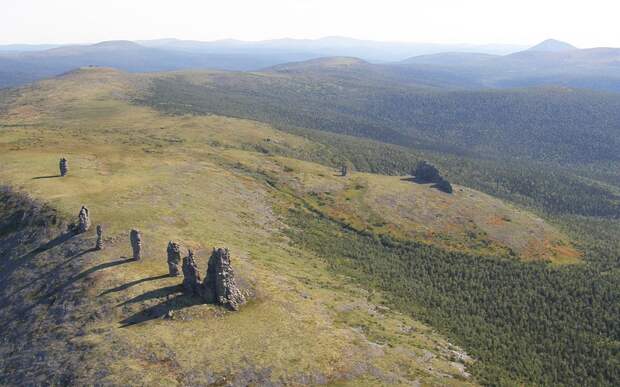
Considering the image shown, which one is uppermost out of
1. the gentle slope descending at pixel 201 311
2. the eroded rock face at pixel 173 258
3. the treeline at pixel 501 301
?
the eroded rock face at pixel 173 258

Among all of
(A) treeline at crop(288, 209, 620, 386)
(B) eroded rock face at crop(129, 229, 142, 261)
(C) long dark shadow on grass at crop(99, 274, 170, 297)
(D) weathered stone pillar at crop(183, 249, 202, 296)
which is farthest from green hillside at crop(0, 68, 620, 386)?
(D) weathered stone pillar at crop(183, 249, 202, 296)

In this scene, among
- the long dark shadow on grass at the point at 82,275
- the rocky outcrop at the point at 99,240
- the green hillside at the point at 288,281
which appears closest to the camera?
the green hillside at the point at 288,281

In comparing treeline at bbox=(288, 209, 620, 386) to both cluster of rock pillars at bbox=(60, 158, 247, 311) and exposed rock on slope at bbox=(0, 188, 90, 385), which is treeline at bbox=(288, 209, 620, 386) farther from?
exposed rock on slope at bbox=(0, 188, 90, 385)

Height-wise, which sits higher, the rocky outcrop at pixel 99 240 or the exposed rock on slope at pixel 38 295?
the rocky outcrop at pixel 99 240

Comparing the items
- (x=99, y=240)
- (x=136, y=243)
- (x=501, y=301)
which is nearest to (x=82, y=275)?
(x=99, y=240)

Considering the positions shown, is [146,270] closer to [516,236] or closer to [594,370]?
[594,370]

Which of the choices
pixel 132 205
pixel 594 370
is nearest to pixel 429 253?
pixel 594 370

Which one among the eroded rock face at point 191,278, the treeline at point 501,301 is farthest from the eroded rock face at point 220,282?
the treeline at point 501,301

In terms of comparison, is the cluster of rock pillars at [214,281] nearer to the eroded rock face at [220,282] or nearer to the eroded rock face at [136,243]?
the eroded rock face at [220,282]
